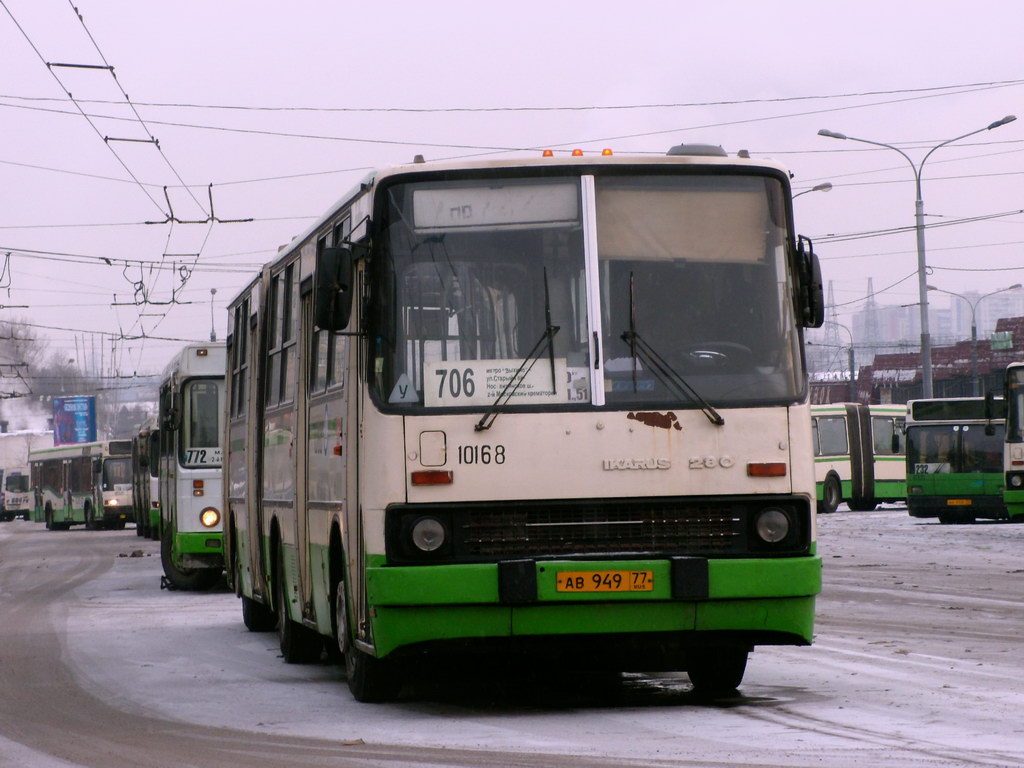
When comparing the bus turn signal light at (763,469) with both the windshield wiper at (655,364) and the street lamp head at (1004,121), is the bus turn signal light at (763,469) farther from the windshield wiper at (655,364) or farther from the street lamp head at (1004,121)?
the street lamp head at (1004,121)

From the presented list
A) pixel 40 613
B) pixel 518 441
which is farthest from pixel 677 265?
pixel 40 613

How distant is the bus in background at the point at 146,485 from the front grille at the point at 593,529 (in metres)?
25.5

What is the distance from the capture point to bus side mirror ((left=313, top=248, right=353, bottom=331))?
9.39m

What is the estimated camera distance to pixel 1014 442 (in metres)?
32.6

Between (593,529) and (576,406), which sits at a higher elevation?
(576,406)

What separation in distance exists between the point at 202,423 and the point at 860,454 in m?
31.8

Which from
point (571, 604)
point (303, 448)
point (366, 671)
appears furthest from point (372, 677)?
point (303, 448)

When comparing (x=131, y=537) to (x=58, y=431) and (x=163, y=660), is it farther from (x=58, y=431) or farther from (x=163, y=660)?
(x=58, y=431)

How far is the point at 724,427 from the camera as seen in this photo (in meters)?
9.45

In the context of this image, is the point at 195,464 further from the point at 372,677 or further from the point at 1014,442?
the point at 1014,442

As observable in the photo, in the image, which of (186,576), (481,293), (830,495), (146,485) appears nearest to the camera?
(481,293)

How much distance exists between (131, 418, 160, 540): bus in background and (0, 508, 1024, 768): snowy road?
64.1 ft

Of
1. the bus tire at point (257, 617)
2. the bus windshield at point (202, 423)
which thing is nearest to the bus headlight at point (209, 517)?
the bus windshield at point (202, 423)

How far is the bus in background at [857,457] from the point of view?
50.8 meters
